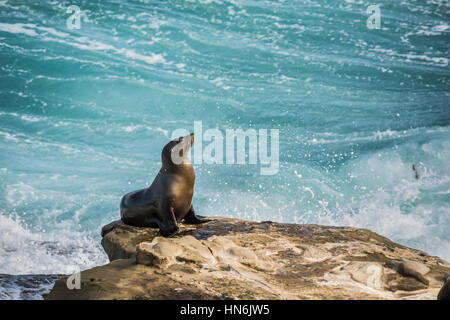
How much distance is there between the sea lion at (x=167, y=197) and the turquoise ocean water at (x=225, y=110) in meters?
1.07

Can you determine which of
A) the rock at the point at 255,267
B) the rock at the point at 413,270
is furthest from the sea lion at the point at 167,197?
the rock at the point at 413,270

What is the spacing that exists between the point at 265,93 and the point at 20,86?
5.04 metres

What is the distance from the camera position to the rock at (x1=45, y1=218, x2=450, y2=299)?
9.50ft

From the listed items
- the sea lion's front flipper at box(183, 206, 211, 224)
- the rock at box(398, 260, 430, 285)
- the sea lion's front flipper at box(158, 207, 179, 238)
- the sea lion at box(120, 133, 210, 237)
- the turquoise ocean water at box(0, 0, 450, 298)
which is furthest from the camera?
the turquoise ocean water at box(0, 0, 450, 298)

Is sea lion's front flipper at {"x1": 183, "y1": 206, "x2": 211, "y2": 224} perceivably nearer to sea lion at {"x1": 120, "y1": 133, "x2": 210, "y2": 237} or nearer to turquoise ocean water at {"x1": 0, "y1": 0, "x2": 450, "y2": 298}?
sea lion at {"x1": 120, "y1": 133, "x2": 210, "y2": 237}

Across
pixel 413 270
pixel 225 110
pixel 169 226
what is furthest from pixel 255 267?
pixel 225 110

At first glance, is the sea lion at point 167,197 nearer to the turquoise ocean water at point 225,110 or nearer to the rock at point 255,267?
the rock at point 255,267

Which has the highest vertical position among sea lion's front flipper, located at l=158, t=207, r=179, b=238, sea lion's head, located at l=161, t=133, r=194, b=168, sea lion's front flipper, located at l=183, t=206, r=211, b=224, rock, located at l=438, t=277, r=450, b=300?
sea lion's head, located at l=161, t=133, r=194, b=168

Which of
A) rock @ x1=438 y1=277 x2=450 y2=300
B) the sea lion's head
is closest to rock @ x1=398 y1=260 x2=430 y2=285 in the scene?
rock @ x1=438 y1=277 x2=450 y2=300

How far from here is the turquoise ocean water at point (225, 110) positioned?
23.0 ft

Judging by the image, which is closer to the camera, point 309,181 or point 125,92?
point 309,181
